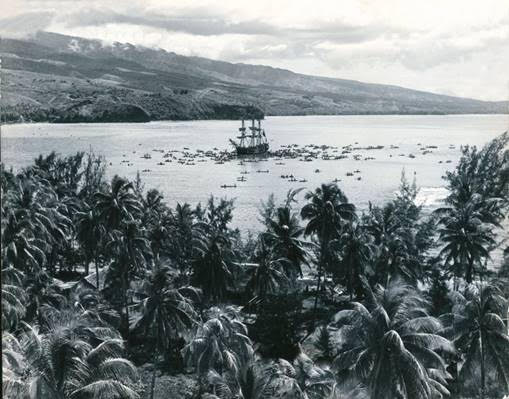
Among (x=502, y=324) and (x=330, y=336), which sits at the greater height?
(x=502, y=324)

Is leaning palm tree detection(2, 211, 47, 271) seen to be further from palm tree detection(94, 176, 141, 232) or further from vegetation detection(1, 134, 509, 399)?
palm tree detection(94, 176, 141, 232)

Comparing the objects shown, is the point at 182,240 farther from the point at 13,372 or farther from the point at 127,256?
the point at 13,372

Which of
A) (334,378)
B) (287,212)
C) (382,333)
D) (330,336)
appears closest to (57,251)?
(287,212)

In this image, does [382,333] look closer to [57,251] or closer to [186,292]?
[186,292]

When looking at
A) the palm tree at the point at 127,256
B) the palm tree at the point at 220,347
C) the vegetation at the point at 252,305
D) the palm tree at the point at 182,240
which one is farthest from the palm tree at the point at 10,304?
the palm tree at the point at 182,240

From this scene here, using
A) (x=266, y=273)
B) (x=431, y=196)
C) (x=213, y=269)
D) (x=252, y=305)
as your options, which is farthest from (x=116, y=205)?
(x=431, y=196)

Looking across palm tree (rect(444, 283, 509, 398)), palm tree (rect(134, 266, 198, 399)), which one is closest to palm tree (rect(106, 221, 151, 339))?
palm tree (rect(134, 266, 198, 399))

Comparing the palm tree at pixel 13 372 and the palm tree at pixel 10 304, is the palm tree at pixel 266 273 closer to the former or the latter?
the palm tree at pixel 10 304
